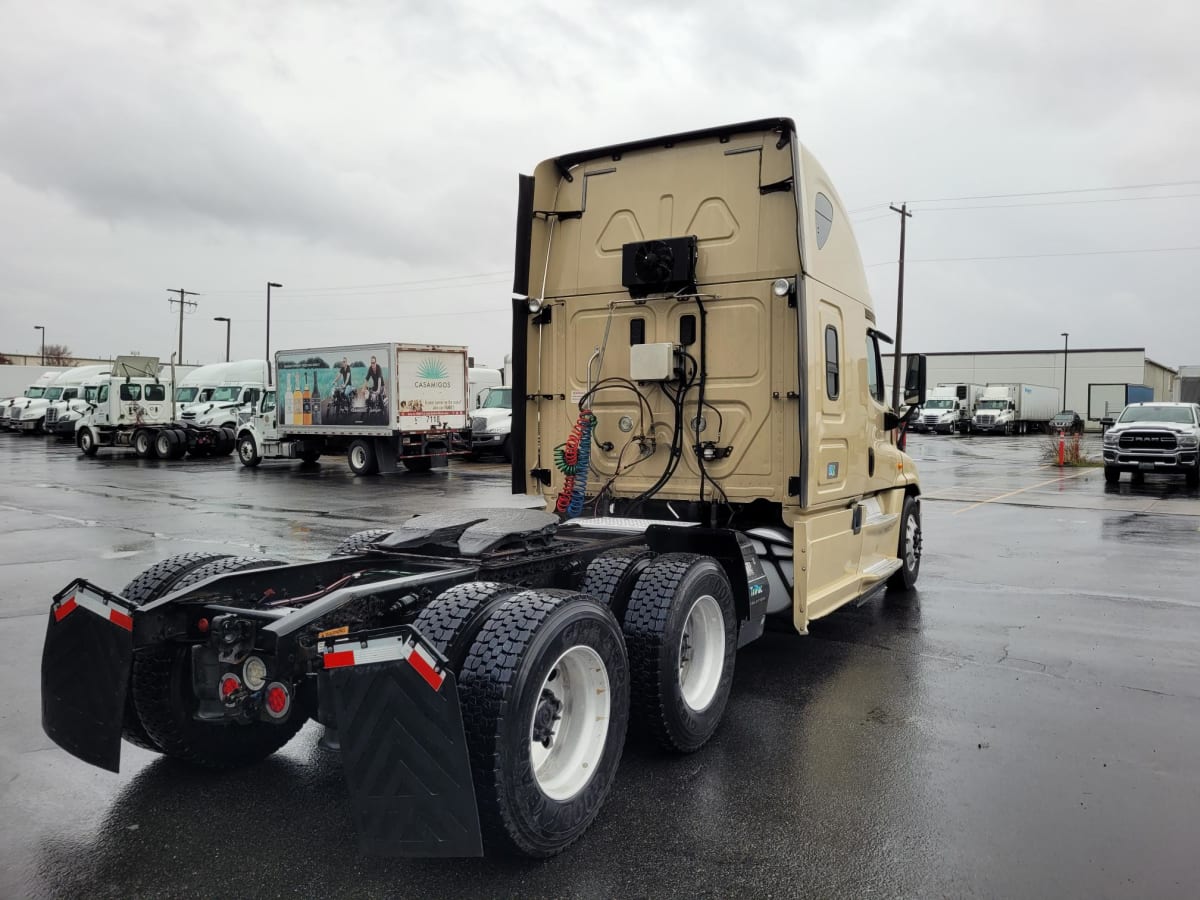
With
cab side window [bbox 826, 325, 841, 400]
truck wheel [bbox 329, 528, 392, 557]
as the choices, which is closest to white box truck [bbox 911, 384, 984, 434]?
cab side window [bbox 826, 325, 841, 400]

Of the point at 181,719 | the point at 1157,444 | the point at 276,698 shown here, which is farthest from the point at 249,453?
the point at 276,698

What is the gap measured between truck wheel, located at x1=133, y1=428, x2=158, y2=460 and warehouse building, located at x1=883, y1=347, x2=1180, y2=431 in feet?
211

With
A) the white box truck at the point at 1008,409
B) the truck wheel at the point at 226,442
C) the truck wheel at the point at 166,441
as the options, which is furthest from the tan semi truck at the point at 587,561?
the white box truck at the point at 1008,409

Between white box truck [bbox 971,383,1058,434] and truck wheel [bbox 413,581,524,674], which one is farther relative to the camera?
white box truck [bbox 971,383,1058,434]

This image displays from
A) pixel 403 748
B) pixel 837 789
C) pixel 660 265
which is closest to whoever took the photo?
pixel 403 748

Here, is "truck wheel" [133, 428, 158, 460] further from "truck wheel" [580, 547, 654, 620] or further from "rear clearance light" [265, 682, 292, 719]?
"rear clearance light" [265, 682, 292, 719]

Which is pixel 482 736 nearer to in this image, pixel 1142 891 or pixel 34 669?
pixel 1142 891

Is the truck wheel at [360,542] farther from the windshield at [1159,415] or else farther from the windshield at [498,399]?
the windshield at [498,399]

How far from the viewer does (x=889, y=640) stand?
6.67 m

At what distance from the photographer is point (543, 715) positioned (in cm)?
352

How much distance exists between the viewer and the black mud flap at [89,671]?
3580 millimetres

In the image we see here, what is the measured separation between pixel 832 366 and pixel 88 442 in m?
30.1

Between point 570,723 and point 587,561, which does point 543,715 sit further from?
point 587,561

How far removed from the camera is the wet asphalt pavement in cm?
327
